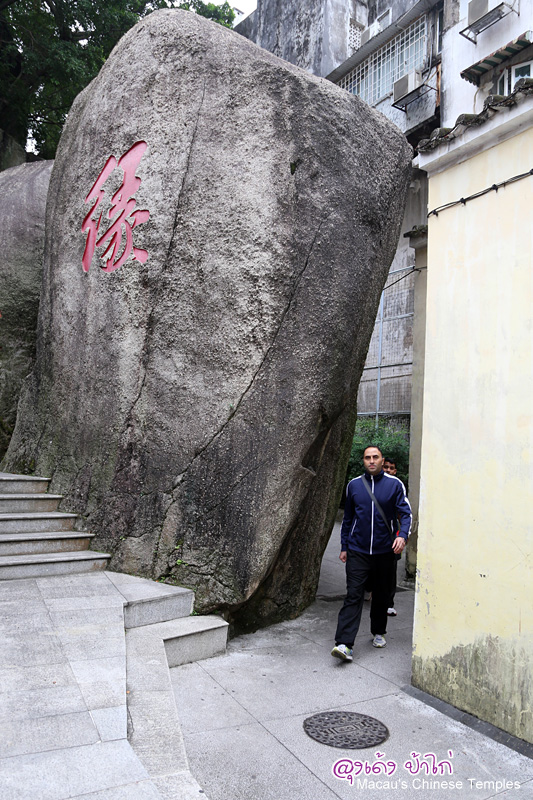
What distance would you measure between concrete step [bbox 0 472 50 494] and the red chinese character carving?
2177 mm

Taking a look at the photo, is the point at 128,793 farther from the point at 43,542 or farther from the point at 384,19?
the point at 384,19

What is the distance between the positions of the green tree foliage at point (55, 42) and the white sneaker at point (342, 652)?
41.4 ft

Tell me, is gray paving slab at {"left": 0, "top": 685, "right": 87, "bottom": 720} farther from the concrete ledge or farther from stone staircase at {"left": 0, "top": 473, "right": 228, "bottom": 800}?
the concrete ledge

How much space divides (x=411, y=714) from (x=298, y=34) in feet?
61.0

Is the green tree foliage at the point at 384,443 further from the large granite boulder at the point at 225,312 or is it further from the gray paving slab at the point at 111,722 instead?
the gray paving slab at the point at 111,722

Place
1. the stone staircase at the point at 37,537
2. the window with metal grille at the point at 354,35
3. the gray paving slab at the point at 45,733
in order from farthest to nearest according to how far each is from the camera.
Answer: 1. the window with metal grille at the point at 354,35
2. the stone staircase at the point at 37,537
3. the gray paving slab at the point at 45,733

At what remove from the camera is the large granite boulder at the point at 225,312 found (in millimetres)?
4699

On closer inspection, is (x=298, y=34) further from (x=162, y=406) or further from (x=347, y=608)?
(x=347, y=608)

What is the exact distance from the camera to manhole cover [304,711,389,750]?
→ 3104mm

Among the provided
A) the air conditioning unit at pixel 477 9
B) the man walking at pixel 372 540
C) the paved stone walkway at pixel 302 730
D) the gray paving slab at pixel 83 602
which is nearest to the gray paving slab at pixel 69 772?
the paved stone walkway at pixel 302 730

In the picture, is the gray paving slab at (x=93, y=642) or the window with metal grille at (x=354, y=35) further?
the window with metal grille at (x=354, y=35)

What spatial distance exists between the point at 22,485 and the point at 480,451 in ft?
14.5

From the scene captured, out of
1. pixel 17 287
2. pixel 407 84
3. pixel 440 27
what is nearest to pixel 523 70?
pixel 407 84

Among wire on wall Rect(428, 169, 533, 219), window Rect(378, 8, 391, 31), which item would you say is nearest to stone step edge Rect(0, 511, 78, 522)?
wire on wall Rect(428, 169, 533, 219)
